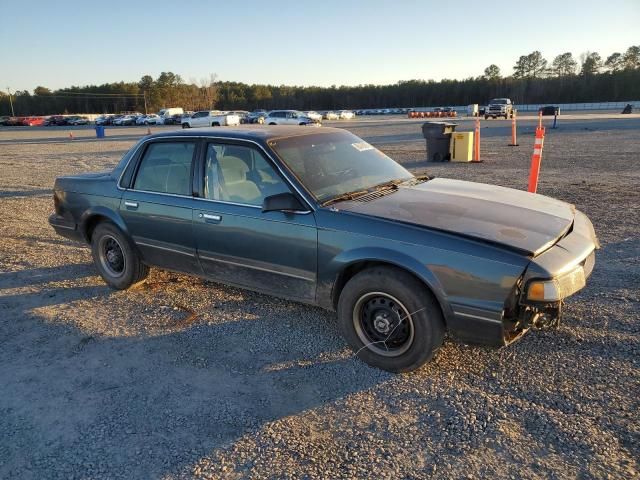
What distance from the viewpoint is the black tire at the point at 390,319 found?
320 cm

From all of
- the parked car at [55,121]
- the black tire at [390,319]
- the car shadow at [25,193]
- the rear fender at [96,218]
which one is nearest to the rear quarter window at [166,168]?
the rear fender at [96,218]

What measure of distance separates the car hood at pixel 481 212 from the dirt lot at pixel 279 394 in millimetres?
909

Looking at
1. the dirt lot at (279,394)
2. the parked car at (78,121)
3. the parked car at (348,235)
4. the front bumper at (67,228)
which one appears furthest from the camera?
the parked car at (78,121)

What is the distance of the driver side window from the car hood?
0.70 meters

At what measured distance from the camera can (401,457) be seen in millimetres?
2586

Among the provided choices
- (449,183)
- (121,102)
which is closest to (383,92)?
(121,102)

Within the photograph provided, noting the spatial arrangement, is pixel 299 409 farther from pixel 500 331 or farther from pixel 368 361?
pixel 500 331

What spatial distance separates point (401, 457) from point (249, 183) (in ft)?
7.97

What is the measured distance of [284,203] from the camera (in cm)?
364

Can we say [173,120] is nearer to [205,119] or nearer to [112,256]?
[205,119]

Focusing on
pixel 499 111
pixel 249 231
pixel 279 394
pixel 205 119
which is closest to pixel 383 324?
pixel 279 394

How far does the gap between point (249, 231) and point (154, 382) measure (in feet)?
4.31

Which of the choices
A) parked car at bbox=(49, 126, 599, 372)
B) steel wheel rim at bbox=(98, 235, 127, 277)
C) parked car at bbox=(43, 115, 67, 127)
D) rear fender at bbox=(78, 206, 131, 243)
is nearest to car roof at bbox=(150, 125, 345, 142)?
parked car at bbox=(49, 126, 599, 372)

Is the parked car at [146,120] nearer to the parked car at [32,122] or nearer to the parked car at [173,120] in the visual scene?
the parked car at [173,120]
